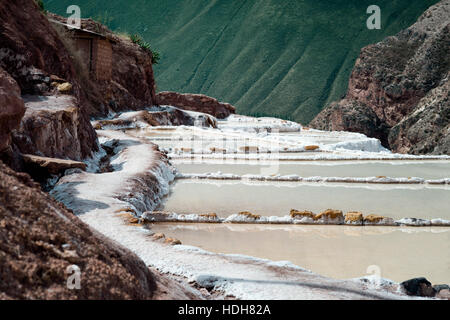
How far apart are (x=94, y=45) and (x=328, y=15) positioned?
54174 millimetres

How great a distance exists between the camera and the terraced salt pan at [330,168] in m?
9.12

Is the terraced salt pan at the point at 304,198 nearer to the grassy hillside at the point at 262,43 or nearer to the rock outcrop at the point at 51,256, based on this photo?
the rock outcrop at the point at 51,256

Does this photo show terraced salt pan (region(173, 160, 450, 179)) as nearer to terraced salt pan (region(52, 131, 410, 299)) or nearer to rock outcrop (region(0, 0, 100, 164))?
rock outcrop (region(0, 0, 100, 164))

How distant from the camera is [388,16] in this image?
6222 centimetres

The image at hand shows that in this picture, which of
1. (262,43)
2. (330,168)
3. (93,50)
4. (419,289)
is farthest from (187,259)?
(262,43)

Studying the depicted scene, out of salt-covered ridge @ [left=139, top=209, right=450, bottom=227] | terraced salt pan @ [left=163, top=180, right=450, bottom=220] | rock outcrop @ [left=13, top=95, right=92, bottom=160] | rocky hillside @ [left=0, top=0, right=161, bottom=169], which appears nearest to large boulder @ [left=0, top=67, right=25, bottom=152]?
rocky hillside @ [left=0, top=0, right=161, bottom=169]

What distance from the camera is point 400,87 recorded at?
36438 mm

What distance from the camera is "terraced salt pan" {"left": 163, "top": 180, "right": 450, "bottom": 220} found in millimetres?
6117

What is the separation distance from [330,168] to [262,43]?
59.1m

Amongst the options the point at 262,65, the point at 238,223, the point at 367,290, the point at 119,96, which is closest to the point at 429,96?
the point at 119,96

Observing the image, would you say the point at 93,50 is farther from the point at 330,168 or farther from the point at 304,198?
the point at 304,198

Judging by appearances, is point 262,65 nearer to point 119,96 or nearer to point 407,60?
point 407,60

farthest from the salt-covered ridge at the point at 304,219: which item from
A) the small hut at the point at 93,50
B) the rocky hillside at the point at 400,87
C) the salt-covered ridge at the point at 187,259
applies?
the rocky hillside at the point at 400,87

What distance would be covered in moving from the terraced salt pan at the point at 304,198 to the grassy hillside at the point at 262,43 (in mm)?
45098
